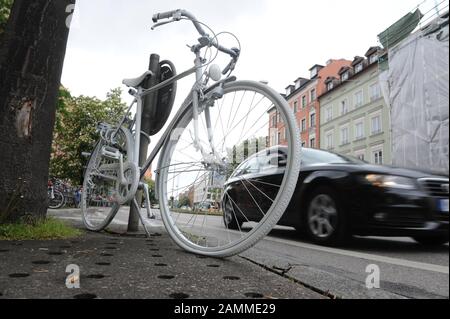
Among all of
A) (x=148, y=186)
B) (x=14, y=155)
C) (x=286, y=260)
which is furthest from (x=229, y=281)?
(x=14, y=155)

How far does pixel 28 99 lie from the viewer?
266 centimetres

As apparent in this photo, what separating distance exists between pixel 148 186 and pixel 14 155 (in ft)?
3.19

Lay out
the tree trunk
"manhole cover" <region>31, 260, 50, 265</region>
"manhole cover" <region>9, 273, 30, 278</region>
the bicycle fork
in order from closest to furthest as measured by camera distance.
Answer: "manhole cover" <region>9, 273, 30, 278</region>, "manhole cover" <region>31, 260, 50, 265</region>, the bicycle fork, the tree trunk

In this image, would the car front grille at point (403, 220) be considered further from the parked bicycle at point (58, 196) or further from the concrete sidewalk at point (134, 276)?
the parked bicycle at point (58, 196)

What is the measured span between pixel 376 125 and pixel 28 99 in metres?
2.65

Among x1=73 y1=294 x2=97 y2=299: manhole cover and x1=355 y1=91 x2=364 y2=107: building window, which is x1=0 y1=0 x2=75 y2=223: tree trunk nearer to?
x1=73 y1=294 x2=97 y2=299: manhole cover

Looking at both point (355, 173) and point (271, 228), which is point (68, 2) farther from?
point (355, 173)

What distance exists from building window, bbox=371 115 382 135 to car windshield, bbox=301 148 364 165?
0.19ft

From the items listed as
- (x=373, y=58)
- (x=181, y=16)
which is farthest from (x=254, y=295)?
(x=181, y=16)

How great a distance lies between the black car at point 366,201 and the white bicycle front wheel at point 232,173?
0.64 ft

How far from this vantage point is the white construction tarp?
1.36 ft

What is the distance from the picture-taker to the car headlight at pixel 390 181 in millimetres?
499

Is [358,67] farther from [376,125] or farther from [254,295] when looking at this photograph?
[254,295]

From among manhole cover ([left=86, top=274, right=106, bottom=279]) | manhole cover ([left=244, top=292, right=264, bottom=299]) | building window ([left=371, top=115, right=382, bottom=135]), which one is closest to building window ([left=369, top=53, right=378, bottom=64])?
building window ([left=371, top=115, right=382, bottom=135])
